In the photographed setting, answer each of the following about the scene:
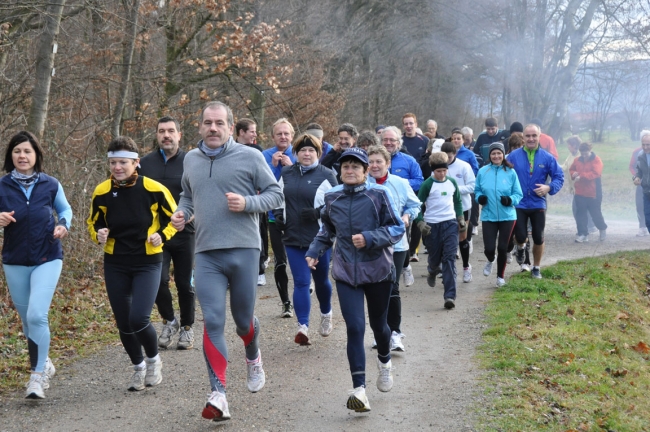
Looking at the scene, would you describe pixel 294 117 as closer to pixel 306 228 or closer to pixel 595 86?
pixel 306 228

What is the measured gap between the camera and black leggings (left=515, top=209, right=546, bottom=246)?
11219 mm

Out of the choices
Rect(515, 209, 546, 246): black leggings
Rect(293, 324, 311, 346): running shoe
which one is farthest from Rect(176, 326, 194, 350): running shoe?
Rect(515, 209, 546, 246): black leggings

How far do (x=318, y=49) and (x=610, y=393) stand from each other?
16.1 metres

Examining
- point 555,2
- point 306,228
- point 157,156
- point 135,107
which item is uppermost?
point 555,2

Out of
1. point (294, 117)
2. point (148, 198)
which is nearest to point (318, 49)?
point (294, 117)

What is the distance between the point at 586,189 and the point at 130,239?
13454 mm

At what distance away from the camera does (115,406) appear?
19.6 ft

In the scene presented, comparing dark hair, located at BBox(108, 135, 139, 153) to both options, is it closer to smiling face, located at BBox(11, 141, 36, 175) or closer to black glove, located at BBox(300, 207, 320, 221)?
smiling face, located at BBox(11, 141, 36, 175)

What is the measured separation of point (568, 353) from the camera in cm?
763

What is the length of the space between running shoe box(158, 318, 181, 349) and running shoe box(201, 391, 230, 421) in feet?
8.44

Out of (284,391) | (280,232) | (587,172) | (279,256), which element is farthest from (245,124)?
(587,172)

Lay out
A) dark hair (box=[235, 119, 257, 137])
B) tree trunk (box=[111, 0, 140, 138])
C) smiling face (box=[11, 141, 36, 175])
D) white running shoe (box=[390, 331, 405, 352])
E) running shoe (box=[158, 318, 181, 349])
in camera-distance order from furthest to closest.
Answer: tree trunk (box=[111, 0, 140, 138]), dark hair (box=[235, 119, 257, 137]), running shoe (box=[158, 318, 181, 349]), white running shoe (box=[390, 331, 405, 352]), smiling face (box=[11, 141, 36, 175])

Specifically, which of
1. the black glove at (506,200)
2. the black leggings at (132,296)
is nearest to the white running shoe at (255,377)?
the black leggings at (132,296)

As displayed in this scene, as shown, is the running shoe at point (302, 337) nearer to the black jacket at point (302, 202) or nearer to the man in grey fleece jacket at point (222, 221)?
the black jacket at point (302, 202)
